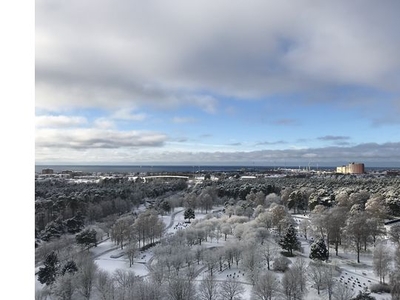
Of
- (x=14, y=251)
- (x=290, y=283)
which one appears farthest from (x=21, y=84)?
(x=290, y=283)

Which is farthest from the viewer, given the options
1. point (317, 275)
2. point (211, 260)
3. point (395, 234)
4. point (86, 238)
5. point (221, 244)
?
point (221, 244)

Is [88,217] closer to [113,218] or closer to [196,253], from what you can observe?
[113,218]

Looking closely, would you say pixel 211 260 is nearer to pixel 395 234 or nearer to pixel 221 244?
pixel 221 244

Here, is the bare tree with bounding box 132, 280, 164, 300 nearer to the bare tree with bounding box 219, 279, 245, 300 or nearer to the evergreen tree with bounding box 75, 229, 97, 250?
the bare tree with bounding box 219, 279, 245, 300

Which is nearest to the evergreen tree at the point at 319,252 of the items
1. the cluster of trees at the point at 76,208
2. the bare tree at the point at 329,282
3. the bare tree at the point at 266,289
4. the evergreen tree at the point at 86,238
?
the bare tree at the point at 329,282

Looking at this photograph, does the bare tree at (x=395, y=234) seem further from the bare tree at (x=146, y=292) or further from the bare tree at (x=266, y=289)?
the bare tree at (x=146, y=292)

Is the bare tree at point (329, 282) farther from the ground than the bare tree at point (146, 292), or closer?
closer

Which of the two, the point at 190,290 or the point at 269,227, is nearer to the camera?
the point at 190,290

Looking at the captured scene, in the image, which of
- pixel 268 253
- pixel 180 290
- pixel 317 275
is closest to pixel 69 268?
pixel 180 290

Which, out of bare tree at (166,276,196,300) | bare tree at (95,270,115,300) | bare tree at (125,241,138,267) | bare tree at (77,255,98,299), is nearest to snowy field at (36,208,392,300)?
bare tree at (125,241,138,267)
